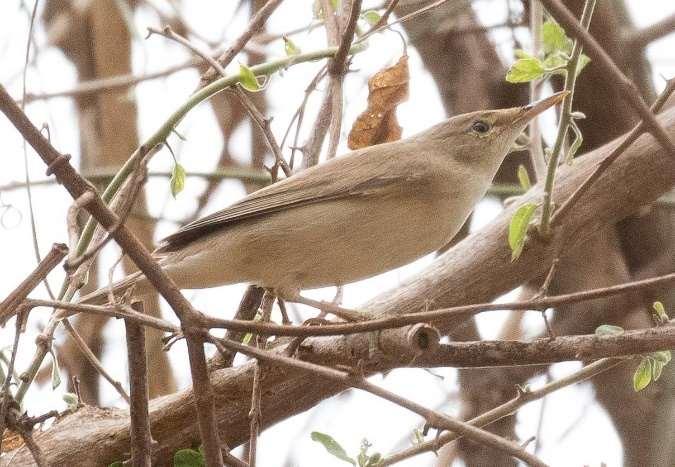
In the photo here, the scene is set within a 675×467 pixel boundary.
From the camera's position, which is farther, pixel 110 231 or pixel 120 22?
pixel 120 22

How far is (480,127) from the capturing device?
13.4 ft

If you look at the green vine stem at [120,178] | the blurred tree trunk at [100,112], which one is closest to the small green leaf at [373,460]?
A: the green vine stem at [120,178]

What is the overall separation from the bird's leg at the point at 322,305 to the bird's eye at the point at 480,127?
3.80ft

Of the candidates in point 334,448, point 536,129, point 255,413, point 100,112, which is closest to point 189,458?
point 255,413

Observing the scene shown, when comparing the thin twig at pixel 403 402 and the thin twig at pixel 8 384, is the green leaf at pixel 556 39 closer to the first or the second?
the thin twig at pixel 403 402

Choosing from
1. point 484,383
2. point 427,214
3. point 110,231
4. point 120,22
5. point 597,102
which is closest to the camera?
point 110,231

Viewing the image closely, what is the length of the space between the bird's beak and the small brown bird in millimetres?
11

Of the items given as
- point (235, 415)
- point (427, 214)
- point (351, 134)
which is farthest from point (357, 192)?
point (235, 415)

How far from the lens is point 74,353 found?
5.10 metres

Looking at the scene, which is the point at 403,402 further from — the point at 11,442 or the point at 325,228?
the point at 11,442

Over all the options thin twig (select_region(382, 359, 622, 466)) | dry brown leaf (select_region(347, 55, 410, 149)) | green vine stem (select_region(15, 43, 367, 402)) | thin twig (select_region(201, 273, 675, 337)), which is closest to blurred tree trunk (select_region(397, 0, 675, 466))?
dry brown leaf (select_region(347, 55, 410, 149))

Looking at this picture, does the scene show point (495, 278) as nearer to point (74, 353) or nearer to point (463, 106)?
point (463, 106)

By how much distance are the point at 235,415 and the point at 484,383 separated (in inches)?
71.0

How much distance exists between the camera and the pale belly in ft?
10.9
